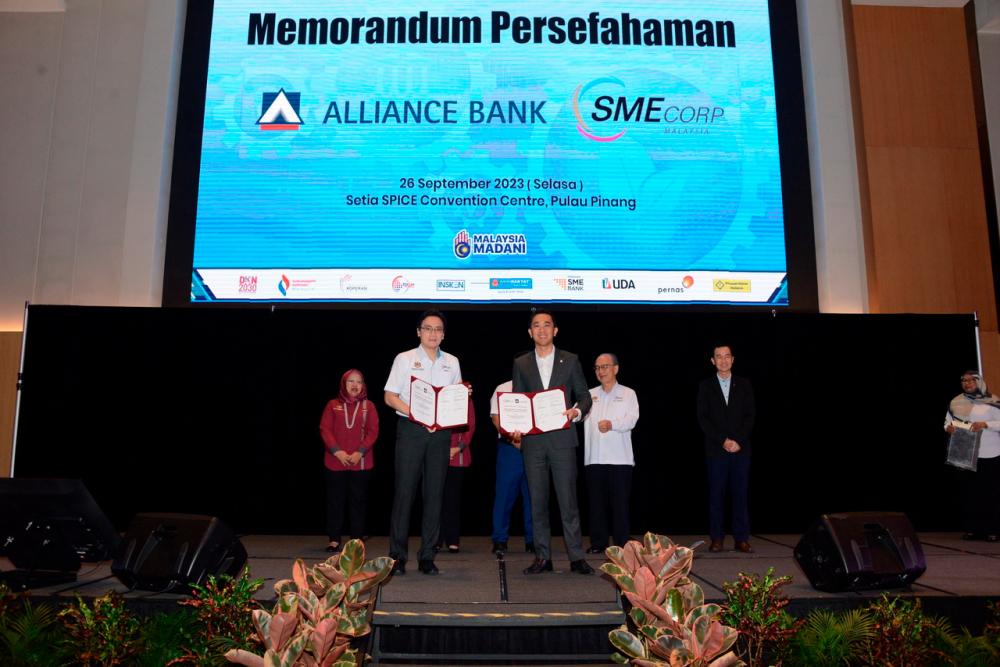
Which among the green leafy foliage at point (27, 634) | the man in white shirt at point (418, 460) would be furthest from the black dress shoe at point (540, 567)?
the green leafy foliage at point (27, 634)

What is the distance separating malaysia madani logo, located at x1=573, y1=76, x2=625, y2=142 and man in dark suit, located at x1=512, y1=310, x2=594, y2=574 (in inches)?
90.3

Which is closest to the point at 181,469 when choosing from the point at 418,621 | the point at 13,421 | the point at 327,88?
the point at 13,421

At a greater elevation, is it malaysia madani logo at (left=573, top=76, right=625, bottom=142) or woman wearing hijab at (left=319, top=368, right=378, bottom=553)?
malaysia madani logo at (left=573, top=76, right=625, bottom=142)

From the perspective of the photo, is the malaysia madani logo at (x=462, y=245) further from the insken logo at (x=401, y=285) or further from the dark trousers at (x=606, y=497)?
the dark trousers at (x=606, y=497)

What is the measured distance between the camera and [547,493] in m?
3.81

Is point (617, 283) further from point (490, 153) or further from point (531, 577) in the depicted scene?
point (531, 577)

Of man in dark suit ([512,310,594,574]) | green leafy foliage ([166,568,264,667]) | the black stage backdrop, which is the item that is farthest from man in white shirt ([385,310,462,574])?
the black stage backdrop

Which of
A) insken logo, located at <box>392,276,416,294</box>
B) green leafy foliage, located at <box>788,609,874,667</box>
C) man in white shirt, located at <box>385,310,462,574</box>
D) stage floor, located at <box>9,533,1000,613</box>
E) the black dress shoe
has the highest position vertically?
insken logo, located at <box>392,276,416,294</box>

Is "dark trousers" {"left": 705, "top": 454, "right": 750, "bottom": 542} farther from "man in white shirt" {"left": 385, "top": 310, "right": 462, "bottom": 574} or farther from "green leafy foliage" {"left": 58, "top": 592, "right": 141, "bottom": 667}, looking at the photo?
"green leafy foliage" {"left": 58, "top": 592, "right": 141, "bottom": 667}

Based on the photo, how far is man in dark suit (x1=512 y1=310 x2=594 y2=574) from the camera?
3.75 meters

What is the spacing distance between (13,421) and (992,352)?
781 centimetres

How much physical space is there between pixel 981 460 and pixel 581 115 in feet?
12.7

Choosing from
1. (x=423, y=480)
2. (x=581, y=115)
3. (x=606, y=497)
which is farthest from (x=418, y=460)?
(x=581, y=115)

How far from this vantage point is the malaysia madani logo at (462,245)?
5.44 meters
